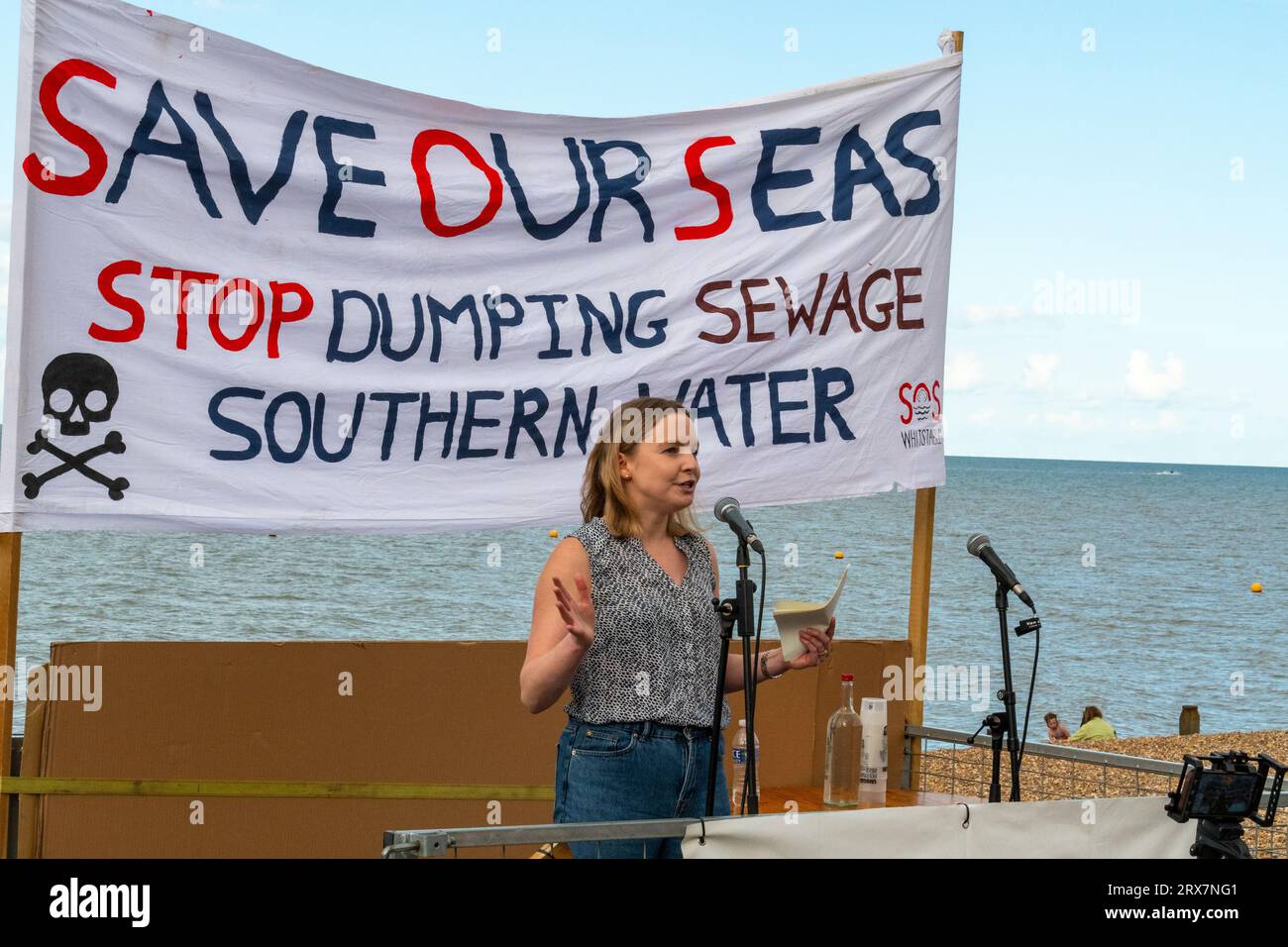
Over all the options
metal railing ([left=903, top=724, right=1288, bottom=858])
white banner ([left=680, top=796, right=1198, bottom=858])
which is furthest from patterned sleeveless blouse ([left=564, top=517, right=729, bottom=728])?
metal railing ([left=903, top=724, right=1288, bottom=858])

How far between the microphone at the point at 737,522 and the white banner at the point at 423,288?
153 centimetres

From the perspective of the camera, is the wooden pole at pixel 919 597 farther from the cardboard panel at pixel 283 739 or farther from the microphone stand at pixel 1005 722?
the microphone stand at pixel 1005 722

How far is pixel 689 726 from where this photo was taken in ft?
11.3

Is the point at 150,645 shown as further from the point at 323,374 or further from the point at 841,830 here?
the point at 841,830

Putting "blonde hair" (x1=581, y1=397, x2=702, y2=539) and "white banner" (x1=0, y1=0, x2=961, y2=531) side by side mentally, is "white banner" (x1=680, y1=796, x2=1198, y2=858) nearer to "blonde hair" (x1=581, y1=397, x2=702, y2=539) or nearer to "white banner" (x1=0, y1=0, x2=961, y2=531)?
"blonde hair" (x1=581, y1=397, x2=702, y2=539)

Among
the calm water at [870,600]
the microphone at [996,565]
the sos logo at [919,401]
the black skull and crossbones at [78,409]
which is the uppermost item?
the sos logo at [919,401]

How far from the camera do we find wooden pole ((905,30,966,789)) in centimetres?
571

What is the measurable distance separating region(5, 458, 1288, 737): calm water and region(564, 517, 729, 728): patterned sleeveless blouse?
4.44 ft

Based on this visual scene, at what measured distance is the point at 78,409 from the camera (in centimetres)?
418

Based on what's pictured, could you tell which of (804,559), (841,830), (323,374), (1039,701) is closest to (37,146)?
(323,374)

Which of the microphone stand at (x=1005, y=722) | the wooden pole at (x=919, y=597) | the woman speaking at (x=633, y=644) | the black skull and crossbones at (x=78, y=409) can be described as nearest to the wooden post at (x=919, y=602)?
the wooden pole at (x=919, y=597)

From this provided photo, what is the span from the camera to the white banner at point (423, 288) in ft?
13.9

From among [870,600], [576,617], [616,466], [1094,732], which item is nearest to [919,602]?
[616,466]

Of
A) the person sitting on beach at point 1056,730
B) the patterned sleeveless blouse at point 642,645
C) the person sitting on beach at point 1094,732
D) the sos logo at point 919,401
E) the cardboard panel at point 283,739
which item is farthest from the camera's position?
the person sitting on beach at point 1056,730
